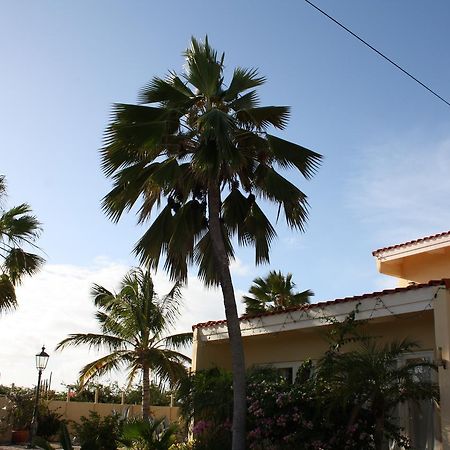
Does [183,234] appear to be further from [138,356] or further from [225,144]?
[138,356]

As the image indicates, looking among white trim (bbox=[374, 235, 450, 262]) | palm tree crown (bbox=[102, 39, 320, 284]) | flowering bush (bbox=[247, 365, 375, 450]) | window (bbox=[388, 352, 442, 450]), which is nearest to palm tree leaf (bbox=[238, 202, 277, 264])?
palm tree crown (bbox=[102, 39, 320, 284])

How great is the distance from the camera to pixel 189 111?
13.0 metres

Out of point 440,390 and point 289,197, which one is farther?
point 289,197

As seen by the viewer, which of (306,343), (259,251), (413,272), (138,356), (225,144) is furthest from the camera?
(138,356)

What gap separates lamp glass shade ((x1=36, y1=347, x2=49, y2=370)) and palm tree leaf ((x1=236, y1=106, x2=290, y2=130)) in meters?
9.76

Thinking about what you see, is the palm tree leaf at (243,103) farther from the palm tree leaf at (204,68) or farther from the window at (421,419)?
the window at (421,419)

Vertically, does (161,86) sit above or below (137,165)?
above

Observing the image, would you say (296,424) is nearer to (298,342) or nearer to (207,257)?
(298,342)

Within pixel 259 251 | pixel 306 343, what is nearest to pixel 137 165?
pixel 259 251

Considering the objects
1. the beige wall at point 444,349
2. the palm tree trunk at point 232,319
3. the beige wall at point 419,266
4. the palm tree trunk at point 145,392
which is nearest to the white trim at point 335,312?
the beige wall at point 444,349

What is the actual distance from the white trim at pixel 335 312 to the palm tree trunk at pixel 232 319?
5.97 ft

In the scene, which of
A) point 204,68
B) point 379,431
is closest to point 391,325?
point 379,431

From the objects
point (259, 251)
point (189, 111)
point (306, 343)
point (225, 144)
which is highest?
point (189, 111)

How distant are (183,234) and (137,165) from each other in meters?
1.63
